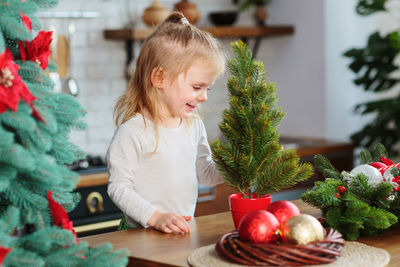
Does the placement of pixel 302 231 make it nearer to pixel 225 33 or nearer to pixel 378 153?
pixel 378 153

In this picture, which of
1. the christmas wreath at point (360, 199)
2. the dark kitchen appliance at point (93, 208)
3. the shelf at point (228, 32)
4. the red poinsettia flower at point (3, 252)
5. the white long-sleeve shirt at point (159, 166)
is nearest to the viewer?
the red poinsettia flower at point (3, 252)

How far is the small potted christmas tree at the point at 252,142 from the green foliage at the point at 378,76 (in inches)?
80.8

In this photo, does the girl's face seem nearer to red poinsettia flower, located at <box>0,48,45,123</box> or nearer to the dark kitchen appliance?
red poinsettia flower, located at <box>0,48,45,123</box>

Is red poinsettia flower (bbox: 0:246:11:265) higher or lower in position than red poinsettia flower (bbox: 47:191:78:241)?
lower

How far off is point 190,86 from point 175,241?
1.99ft

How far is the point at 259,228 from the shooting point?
111cm

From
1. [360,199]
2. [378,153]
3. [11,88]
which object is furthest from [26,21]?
[378,153]

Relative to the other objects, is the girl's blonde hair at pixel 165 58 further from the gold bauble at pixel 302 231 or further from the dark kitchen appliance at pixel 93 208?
the dark kitchen appliance at pixel 93 208

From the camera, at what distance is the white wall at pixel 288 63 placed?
3.39 metres

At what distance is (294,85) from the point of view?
3875 mm

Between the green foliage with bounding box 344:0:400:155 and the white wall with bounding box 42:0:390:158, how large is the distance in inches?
10.7

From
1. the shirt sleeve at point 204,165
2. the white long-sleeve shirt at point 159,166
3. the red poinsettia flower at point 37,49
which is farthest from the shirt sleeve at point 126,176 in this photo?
the red poinsettia flower at point 37,49

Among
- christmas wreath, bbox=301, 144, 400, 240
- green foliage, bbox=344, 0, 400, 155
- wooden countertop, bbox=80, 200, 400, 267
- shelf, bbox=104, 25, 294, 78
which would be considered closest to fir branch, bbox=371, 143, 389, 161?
christmas wreath, bbox=301, 144, 400, 240

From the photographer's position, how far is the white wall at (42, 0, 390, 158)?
339 cm
